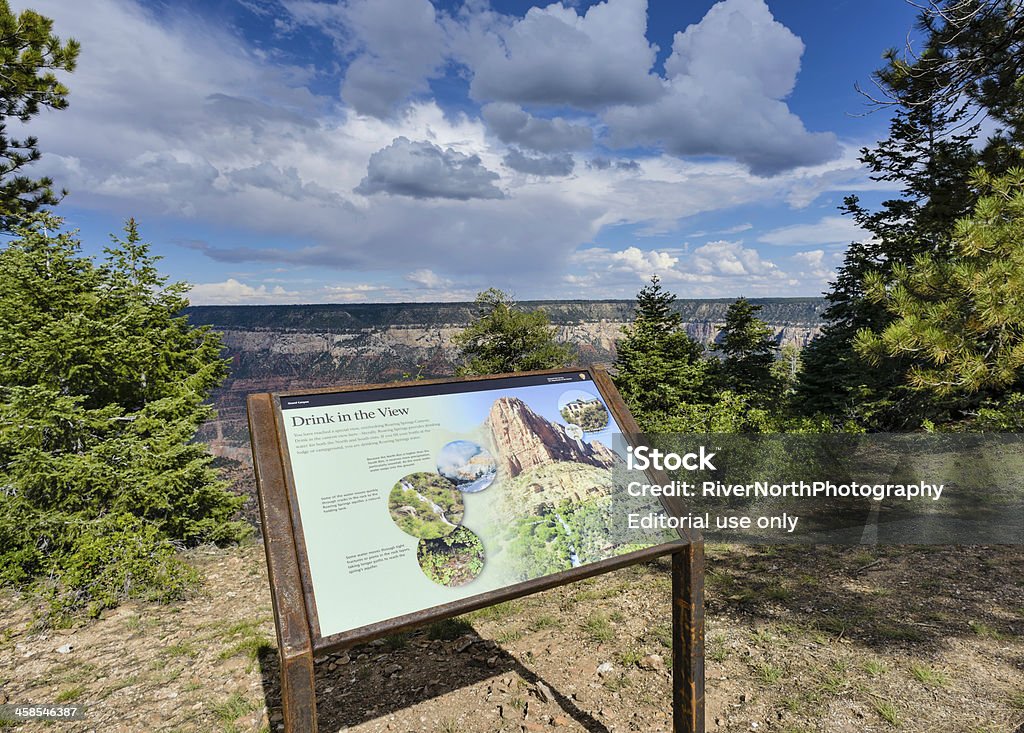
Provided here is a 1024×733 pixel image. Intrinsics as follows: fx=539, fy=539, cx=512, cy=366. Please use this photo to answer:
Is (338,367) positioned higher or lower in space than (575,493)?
lower

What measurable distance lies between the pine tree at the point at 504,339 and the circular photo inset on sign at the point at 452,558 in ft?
61.7

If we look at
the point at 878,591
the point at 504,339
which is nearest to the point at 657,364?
the point at 504,339

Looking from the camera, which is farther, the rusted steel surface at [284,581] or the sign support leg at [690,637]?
the sign support leg at [690,637]

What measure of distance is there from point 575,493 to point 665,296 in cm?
2068

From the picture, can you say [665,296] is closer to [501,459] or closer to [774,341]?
[774,341]

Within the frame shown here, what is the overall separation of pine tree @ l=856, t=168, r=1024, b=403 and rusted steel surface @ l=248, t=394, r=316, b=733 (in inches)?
180

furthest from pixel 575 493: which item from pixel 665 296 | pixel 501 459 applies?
pixel 665 296

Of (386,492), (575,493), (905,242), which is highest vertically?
(905,242)

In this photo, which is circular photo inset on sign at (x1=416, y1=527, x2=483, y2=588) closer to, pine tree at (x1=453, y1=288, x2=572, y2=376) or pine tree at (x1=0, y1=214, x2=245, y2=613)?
pine tree at (x1=0, y1=214, x2=245, y2=613)

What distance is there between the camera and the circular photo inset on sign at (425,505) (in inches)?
79.2

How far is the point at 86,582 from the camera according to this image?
5066mm

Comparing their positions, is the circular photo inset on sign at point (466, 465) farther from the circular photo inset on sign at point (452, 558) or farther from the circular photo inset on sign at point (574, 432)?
the circular photo inset on sign at point (574, 432)

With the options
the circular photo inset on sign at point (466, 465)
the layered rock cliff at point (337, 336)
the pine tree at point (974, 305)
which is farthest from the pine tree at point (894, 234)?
the layered rock cliff at point (337, 336)

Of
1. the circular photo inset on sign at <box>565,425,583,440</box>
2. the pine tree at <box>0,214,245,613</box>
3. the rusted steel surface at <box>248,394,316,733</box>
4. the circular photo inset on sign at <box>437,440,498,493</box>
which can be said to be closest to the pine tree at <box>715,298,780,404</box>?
the pine tree at <box>0,214,245,613</box>
